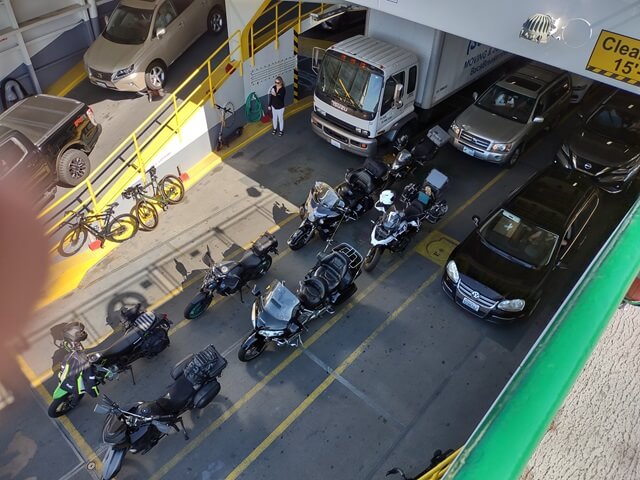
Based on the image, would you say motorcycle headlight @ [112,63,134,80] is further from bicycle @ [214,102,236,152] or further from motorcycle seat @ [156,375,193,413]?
motorcycle seat @ [156,375,193,413]

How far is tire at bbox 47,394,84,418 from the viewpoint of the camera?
7.04m

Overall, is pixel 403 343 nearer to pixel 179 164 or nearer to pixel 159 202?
pixel 159 202

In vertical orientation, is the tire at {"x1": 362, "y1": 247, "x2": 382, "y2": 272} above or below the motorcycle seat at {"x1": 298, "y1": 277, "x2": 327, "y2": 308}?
below

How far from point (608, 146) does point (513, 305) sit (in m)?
5.77

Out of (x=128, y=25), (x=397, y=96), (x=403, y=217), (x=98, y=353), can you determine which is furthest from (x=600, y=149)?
(x=128, y=25)

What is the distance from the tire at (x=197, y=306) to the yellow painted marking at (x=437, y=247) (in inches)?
173

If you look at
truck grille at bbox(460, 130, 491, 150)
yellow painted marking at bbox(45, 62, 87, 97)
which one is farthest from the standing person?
yellow painted marking at bbox(45, 62, 87, 97)

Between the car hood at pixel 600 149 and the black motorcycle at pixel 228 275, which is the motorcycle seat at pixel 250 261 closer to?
the black motorcycle at pixel 228 275

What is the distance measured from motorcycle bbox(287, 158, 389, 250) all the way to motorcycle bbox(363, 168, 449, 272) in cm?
Result: 66

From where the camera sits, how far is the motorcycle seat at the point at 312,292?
8.06 metres

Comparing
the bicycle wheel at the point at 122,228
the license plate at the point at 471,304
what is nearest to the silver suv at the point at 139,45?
the bicycle wheel at the point at 122,228

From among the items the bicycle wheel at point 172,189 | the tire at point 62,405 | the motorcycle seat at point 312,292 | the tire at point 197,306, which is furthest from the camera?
the bicycle wheel at point 172,189

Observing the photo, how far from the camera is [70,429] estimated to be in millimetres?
7129

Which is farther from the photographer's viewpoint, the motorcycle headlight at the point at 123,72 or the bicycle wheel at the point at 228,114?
the bicycle wheel at the point at 228,114
